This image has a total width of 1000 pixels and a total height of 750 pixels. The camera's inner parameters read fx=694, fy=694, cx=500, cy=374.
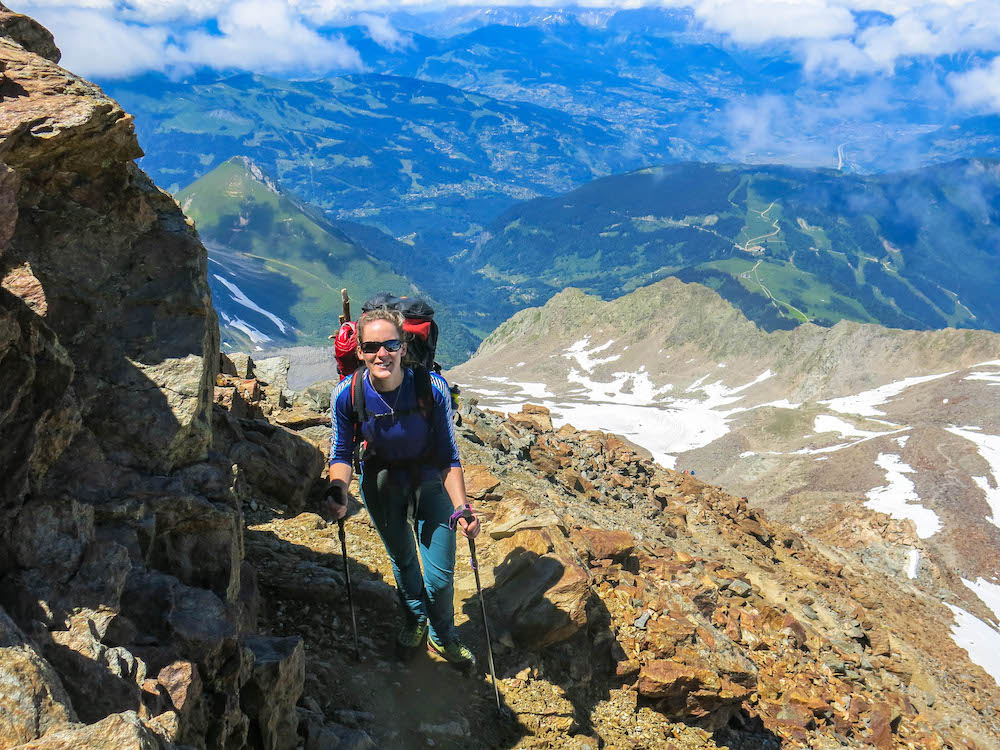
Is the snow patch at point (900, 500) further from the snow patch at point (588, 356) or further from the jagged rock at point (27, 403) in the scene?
the snow patch at point (588, 356)

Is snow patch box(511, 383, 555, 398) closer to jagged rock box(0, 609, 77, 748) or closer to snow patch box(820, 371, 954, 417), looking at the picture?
snow patch box(820, 371, 954, 417)

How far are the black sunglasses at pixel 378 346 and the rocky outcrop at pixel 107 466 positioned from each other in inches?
86.1

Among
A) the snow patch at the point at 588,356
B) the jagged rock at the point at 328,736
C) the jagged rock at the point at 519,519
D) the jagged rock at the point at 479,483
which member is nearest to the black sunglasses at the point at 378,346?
the jagged rock at the point at 328,736

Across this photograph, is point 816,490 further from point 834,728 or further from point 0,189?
point 0,189

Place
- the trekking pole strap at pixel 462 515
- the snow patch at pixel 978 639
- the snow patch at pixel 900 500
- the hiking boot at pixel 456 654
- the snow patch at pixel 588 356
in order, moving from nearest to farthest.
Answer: the trekking pole strap at pixel 462 515
the hiking boot at pixel 456 654
the snow patch at pixel 978 639
the snow patch at pixel 900 500
the snow patch at pixel 588 356

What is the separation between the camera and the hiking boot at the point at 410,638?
958 cm

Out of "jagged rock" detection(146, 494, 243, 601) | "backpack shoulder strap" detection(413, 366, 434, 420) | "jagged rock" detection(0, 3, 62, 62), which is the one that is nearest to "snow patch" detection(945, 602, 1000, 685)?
"backpack shoulder strap" detection(413, 366, 434, 420)

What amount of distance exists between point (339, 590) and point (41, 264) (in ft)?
20.1

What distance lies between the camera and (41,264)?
26.1ft

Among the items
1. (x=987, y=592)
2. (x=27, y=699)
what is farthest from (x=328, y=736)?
(x=987, y=592)

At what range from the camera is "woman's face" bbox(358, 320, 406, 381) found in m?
7.88

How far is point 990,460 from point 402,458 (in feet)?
303

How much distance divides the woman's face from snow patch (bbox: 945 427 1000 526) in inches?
3050

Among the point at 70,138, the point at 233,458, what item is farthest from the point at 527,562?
the point at 70,138
